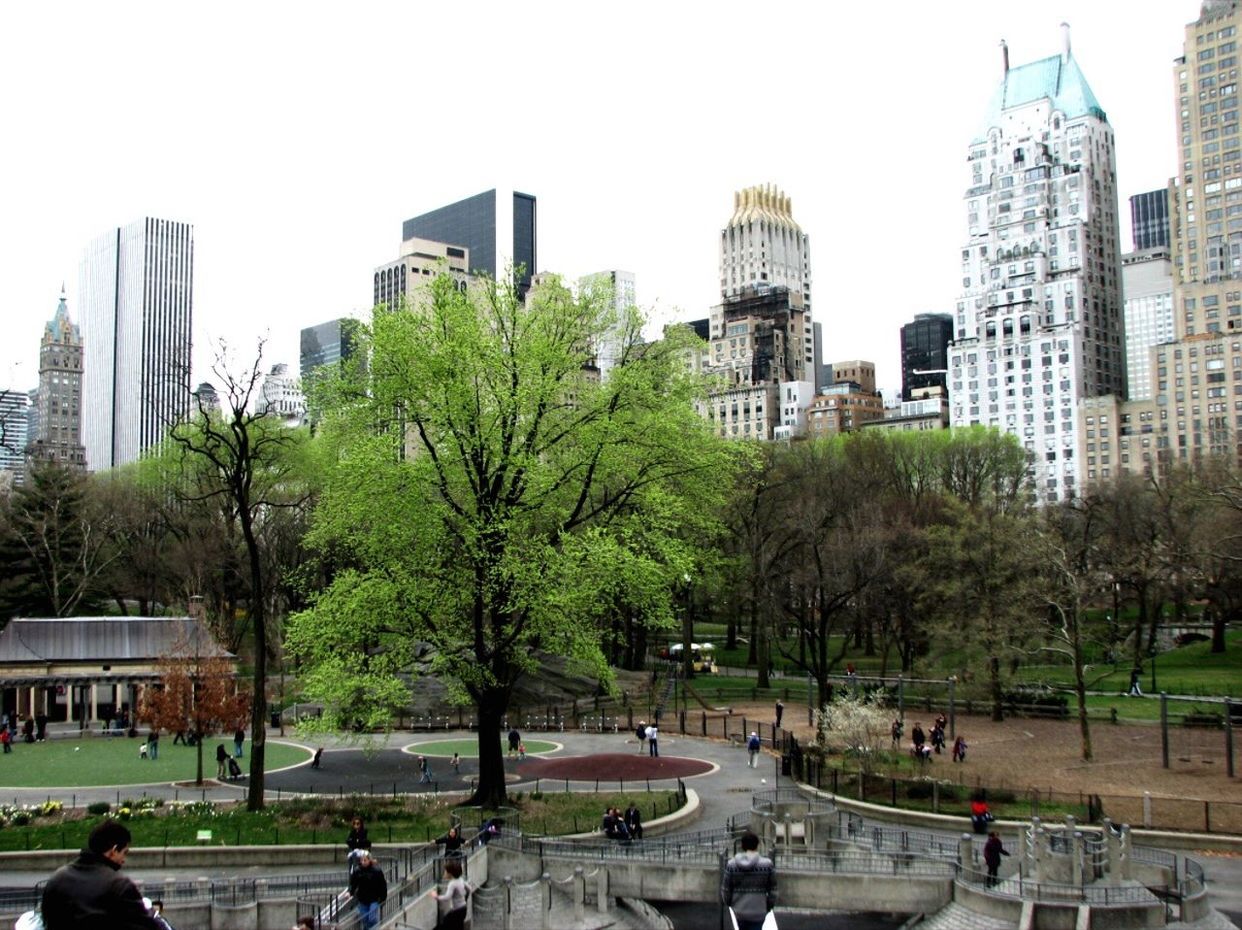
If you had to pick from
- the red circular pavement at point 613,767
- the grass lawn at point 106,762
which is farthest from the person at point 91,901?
the grass lawn at point 106,762

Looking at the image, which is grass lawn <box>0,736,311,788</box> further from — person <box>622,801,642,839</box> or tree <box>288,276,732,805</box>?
person <box>622,801,642,839</box>

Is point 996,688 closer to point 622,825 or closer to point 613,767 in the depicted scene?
point 613,767

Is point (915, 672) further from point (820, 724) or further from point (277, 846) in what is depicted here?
point (277, 846)

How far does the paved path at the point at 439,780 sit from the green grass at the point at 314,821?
5.08 ft

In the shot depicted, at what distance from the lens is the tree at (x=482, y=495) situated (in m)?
33.8

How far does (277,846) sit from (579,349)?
58.8 feet

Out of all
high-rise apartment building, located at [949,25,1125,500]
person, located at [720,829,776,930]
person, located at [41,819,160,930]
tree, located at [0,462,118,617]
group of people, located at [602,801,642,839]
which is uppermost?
high-rise apartment building, located at [949,25,1125,500]

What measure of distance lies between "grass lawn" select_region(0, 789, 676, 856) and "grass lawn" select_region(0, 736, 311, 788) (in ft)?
25.6

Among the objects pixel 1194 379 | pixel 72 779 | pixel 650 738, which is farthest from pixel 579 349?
pixel 1194 379

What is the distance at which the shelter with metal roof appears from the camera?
184 ft

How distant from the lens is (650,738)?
4569 cm

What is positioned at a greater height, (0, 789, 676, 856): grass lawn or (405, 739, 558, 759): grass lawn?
(0, 789, 676, 856): grass lawn

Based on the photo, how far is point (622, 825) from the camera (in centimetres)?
2991

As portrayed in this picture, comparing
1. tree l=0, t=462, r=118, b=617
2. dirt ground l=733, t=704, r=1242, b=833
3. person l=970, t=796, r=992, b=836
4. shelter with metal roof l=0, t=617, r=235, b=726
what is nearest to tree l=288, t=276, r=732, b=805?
person l=970, t=796, r=992, b=836
